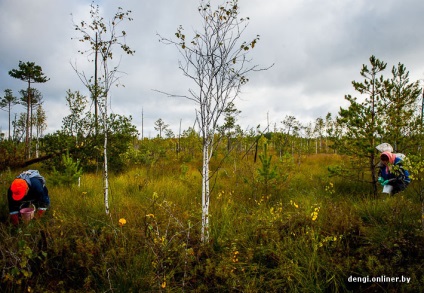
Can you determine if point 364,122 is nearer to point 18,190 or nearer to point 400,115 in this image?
point 400,115

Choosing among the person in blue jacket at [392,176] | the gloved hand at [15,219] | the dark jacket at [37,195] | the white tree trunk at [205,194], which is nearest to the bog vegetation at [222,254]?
the white tree trunk at [205,194]

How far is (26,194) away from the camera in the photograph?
171 inches

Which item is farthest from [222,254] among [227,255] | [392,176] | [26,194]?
[392,176]

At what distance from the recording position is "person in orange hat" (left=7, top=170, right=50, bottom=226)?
411cm

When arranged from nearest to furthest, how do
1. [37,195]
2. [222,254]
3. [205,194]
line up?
[222,254]
[205,194]
[37,195]

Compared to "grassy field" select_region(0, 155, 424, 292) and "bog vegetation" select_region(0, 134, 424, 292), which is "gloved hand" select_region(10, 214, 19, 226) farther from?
"bog vegetation" select_region(0, 134, 424, 292)

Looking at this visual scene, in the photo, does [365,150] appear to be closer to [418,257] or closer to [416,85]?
[416,85]

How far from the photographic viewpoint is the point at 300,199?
199 inches

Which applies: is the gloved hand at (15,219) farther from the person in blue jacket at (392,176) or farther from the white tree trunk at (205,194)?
the person in blue jacket at (392,176)

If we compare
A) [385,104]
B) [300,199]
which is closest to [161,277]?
[300,199]

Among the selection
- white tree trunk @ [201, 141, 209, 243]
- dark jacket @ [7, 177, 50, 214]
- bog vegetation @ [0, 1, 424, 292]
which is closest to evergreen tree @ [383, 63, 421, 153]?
bog vegetation @ [0, 1, 424, 292]

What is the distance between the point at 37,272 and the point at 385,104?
318 inches

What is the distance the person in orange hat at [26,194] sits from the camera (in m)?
4.11

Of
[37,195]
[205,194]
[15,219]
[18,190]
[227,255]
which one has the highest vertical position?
[205,194]
